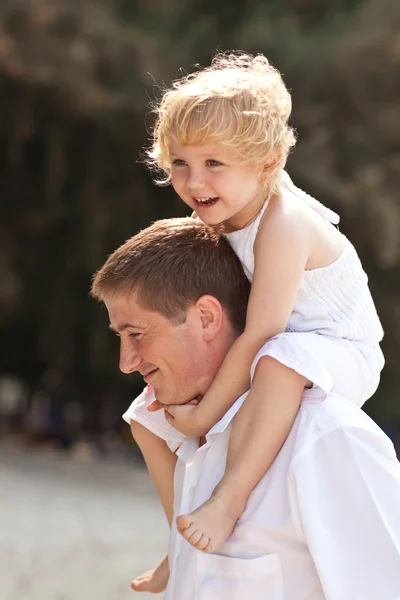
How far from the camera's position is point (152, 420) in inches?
103

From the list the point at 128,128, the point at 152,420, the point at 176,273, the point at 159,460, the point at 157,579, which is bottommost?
the point at 157,579

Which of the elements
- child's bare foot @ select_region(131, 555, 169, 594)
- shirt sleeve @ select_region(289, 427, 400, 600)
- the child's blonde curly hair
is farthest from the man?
child's bare foot @ select_region(131, 555, 169, 594)

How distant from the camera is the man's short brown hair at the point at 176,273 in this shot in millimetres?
2318

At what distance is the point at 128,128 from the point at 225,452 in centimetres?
618

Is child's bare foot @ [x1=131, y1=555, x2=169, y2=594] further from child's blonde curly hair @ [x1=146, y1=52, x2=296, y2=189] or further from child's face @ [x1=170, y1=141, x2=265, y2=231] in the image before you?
child's blonde curly hair @ [x1=146, y1=52, x2=296, y2=189]

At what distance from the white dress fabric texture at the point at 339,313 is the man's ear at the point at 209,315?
0.48 ft

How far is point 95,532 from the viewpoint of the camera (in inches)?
269

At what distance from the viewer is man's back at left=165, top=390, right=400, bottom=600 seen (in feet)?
6.61

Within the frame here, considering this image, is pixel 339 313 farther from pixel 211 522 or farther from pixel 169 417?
pixel 211 522

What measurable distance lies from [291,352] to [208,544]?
42cm

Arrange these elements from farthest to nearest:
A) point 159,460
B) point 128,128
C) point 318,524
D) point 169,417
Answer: point 128,128 < point 159,460 < point 169,417 < point 318,524

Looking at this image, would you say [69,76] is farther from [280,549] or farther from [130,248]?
[280,549]

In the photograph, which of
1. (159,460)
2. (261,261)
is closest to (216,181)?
(261,261)

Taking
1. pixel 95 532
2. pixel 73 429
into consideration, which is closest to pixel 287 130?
pixel 95 532
